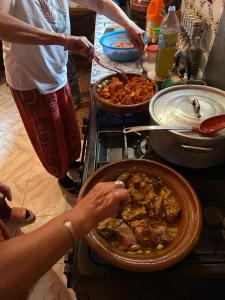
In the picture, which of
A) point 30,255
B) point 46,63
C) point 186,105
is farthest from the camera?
point 46,63

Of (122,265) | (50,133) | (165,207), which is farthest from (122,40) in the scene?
(122,265)

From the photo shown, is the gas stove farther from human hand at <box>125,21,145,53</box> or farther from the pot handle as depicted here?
human hand at <box>125,21,145,53</box>

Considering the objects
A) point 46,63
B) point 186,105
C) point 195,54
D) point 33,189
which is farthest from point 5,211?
point 195,54

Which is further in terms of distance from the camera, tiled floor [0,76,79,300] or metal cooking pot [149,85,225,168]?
tiled floor [0,76,79,300]

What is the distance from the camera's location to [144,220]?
0.76 metres

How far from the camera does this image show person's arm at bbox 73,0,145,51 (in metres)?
1.39

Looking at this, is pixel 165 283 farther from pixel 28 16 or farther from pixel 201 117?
pixel 28 16

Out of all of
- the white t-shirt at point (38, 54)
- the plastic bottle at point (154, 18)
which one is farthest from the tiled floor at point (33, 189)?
the plastic bottle at point (154, 18)

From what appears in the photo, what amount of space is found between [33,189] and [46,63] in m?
0.95

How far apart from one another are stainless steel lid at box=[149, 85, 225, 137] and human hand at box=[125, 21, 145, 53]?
1.73 ft

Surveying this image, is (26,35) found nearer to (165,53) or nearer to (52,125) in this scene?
(52,125)

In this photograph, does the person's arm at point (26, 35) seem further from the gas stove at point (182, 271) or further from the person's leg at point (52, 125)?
the gas stove at point (182, 271)

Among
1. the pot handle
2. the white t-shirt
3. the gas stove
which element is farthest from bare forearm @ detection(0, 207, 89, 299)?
the white t-shirt

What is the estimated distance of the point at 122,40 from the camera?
1.61 m
